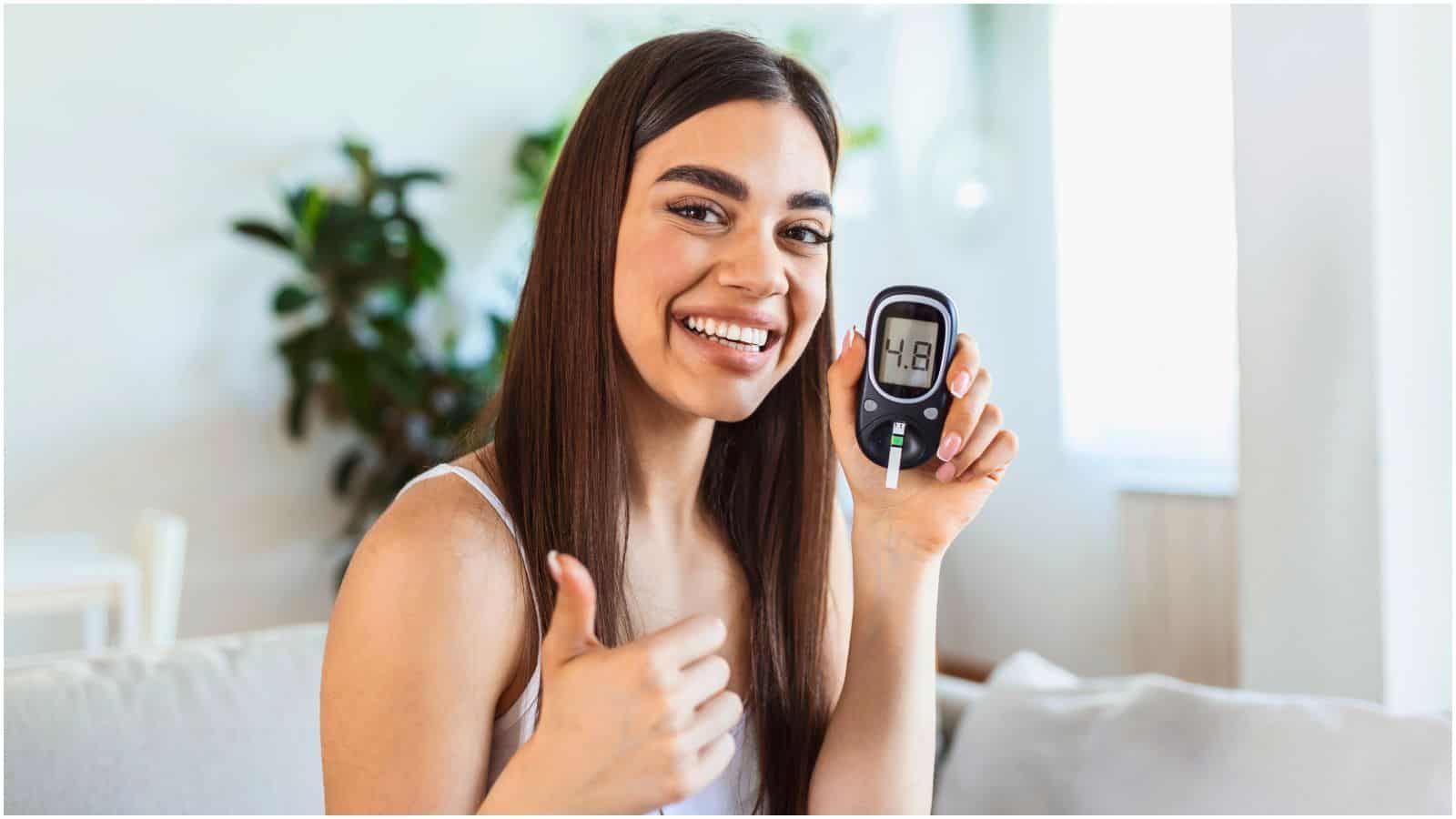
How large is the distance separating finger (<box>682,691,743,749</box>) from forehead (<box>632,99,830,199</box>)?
0.45 meters

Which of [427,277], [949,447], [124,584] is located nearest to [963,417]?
[949,447]

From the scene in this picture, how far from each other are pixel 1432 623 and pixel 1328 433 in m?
0.31

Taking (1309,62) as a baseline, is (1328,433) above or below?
below

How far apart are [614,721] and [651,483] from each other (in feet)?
1.62

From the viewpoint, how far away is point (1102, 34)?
3850 millimetres

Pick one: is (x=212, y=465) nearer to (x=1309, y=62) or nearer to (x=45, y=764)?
(x=45, y=764)

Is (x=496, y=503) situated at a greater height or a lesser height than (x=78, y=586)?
greater

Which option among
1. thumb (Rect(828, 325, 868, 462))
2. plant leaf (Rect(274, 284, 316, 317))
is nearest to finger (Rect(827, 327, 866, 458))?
thumb (Rect(828, 325, 868, 462))

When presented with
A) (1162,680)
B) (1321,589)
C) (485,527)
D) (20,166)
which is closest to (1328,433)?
(1321,589)

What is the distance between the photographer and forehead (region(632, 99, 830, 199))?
3.32ft

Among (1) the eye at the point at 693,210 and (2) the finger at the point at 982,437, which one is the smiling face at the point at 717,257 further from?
(2) the finger at the point at 982,437

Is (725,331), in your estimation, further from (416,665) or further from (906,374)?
(416,665)

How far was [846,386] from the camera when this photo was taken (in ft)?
3.40

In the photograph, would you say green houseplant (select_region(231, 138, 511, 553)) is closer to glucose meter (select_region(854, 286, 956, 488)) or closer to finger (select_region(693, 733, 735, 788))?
glucose meter (select_region(854, 286, 956, 488))
